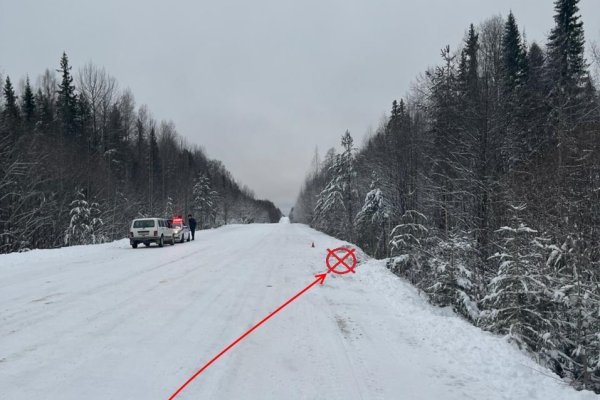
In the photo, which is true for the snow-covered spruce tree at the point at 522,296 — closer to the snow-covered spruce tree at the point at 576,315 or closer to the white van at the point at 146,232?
the snow-covered spruce tree at the point at 576,315

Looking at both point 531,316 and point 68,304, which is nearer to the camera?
point 531,316

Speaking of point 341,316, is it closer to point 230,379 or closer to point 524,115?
point 230,379

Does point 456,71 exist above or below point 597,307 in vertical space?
above

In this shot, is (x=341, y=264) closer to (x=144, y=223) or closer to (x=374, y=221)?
(x=374, y=221)

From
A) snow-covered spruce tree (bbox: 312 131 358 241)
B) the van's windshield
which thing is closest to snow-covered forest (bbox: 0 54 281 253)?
the van's windshield

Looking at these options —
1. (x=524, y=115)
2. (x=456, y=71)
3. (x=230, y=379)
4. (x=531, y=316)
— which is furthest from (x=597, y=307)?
(x=456, y=71)

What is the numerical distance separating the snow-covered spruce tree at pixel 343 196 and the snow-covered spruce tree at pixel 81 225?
21.7 meters

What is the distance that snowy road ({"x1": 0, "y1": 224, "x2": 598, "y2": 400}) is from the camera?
4.42 m

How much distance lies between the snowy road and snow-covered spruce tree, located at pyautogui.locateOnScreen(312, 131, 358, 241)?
27621 millimetres

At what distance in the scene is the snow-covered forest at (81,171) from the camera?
23531mm

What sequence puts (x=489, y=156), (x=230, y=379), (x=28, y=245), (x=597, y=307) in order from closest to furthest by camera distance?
(x=230, y=379), (x=597, y=307), (x=489, y=156), (x=28, y=245)

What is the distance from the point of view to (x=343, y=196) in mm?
42125

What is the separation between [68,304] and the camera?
7.96 meters

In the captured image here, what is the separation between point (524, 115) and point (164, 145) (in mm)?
67519
